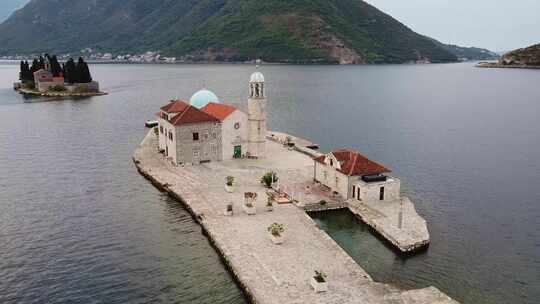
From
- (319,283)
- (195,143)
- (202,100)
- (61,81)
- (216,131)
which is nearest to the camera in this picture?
(319,283)

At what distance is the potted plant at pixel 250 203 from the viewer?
39.2 meters

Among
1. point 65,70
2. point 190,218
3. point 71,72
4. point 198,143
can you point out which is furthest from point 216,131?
point 65,70

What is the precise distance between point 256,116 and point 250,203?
18474mm

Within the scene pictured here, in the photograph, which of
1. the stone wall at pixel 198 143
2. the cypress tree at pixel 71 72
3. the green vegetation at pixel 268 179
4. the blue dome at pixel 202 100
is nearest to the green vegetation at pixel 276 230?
the green vegetation at pixel 268 179

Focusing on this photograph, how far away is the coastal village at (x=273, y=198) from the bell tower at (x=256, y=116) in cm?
13

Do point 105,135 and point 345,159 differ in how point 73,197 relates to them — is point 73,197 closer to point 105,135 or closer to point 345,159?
point 345,159

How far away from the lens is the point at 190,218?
40500mm

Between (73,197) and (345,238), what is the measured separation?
28.0 m

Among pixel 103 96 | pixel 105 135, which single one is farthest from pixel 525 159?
pixel 103 96

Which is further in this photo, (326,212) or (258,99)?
(258,99)

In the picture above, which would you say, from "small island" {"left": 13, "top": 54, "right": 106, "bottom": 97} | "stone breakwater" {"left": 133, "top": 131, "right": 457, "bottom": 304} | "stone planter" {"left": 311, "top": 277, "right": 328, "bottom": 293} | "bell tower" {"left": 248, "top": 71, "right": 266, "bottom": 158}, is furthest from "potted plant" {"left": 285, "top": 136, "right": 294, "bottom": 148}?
"small island" {"left": 13, "top": 54, "right": 106, "bottom": 97}

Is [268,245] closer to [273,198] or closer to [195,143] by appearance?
[273,198]

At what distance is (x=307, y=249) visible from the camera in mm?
32750

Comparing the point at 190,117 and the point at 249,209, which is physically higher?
the point at 190,117
